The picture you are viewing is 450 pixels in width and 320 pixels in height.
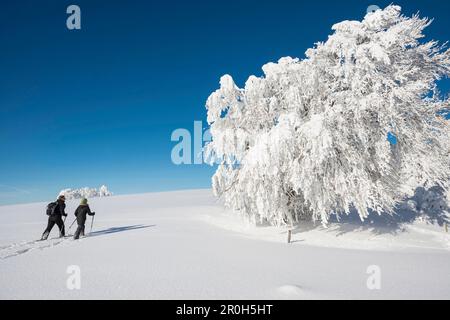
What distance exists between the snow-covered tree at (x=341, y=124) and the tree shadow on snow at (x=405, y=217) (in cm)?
220

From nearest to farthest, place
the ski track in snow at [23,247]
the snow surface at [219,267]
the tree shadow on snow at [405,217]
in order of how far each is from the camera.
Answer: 1. the snow surface at [219,267]
2. the ski track in snow at [23,247]
3. the tree shadow on snow at [405,217]

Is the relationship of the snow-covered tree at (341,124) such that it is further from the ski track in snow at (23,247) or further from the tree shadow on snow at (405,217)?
the ski track in snow at (23,247)

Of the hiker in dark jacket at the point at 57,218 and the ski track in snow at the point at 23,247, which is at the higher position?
the hiker in dark jacket at the point at 57,218

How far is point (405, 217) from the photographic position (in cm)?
1834

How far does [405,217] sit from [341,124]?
1066cm

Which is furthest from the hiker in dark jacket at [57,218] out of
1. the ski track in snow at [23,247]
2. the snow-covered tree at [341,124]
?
the snow-covered tree at [341,124]

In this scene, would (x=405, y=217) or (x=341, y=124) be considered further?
(x=405, y=217)

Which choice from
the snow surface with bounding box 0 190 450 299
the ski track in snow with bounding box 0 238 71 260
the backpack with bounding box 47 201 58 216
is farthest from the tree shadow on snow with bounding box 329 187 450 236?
the backpack with bounding box 47 201 58 216

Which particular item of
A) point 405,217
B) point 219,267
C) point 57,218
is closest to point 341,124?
point 219,267

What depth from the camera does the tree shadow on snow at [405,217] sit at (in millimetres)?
14789

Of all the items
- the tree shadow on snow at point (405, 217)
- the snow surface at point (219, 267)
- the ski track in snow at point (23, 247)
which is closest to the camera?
the snow surface at point (219, 267)

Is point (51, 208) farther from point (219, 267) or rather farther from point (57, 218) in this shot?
point (219, 267)

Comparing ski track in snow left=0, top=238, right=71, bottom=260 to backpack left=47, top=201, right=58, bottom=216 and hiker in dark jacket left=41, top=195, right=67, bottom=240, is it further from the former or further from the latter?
backpack left=47, top=201, right=58, bottom=216
